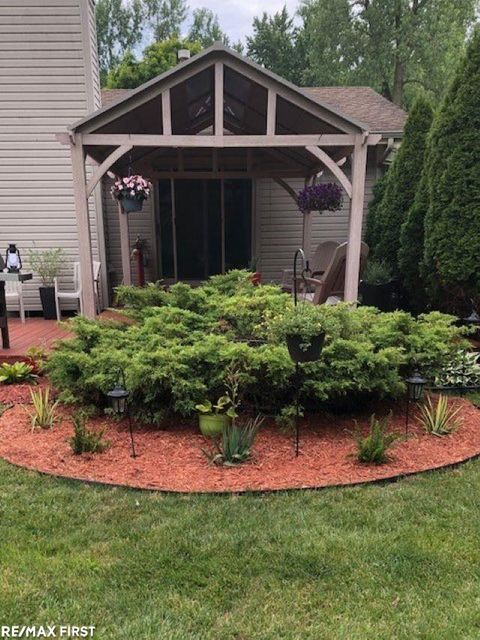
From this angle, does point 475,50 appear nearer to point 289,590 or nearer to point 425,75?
point 289,590

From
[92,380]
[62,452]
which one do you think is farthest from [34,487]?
[92,380]

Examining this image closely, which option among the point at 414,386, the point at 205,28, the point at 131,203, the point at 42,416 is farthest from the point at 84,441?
the point at 205,28

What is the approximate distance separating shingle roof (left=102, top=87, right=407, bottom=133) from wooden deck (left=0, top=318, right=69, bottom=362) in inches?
164

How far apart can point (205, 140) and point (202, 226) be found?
3.74 metres

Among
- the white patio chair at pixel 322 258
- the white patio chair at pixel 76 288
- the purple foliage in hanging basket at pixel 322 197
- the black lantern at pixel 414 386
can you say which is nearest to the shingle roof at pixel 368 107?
the purple foliage in hanging basket at pixel 322 197

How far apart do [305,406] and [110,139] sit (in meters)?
3.47

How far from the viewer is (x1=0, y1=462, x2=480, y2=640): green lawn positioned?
5.86ft

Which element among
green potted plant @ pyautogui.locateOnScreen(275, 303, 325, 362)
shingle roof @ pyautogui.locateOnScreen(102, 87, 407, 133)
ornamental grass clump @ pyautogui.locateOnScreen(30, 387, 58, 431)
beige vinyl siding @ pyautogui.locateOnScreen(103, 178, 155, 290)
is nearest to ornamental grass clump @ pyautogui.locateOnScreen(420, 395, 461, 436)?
green potted plant @ pyautogui.locateOnScreen(275, 303, 325, 362)

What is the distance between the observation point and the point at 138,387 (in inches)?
137

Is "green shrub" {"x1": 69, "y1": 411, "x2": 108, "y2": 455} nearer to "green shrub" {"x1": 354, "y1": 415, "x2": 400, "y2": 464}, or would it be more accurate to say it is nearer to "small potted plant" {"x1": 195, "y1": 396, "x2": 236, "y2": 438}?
"small potted plant" {"x1": 195, "y1": 396, "x2": 236, "y2": 438}

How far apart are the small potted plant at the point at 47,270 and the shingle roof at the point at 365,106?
3080 mm

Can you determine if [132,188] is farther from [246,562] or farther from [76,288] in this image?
[246,562]

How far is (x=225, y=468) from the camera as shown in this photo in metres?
2.99

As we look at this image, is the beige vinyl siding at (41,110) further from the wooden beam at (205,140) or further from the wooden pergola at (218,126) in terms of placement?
the wooden beam at (205,140)
